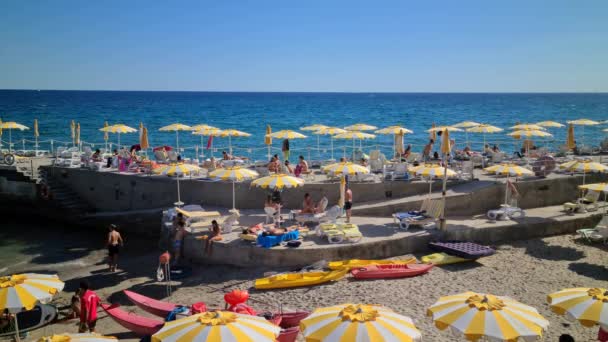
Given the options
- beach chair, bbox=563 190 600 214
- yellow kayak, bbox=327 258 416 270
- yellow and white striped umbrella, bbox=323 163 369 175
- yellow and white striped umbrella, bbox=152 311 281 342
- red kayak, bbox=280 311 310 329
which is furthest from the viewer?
beach chair, bbox=563 190 600 214

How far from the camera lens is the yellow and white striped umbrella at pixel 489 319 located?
6.52 meters

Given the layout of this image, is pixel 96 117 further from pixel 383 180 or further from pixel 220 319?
pixel 220 319

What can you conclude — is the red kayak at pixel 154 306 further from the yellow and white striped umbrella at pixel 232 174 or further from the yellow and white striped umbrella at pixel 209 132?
the yellow and white striped umbrella at pixel 209 132

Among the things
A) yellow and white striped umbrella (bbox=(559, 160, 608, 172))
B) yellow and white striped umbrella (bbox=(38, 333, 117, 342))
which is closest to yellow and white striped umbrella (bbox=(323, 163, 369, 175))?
yellow and white striped umbrella (bbox=(559, 160, 608, 172))

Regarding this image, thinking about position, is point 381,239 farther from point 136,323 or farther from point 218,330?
point 218,330

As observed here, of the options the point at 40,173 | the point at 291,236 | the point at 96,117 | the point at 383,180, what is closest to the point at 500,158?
the point at 383,180

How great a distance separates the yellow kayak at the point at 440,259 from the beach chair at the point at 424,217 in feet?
4.65

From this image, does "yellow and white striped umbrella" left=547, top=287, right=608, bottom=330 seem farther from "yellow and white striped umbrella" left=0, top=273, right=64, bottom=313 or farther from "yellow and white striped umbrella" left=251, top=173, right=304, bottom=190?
"yellow and white striped umbrella" left=0, top=273, right=64, bottom=313

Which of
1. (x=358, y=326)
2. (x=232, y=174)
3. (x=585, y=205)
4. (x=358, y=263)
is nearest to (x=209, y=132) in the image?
(x=232, y=174)

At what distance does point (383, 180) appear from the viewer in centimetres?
1739

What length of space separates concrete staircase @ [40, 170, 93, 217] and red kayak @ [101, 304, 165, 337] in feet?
35.7

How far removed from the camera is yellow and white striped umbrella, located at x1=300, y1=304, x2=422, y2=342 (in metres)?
6.25

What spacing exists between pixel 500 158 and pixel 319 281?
1314cm

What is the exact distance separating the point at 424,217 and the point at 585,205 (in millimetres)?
6231
